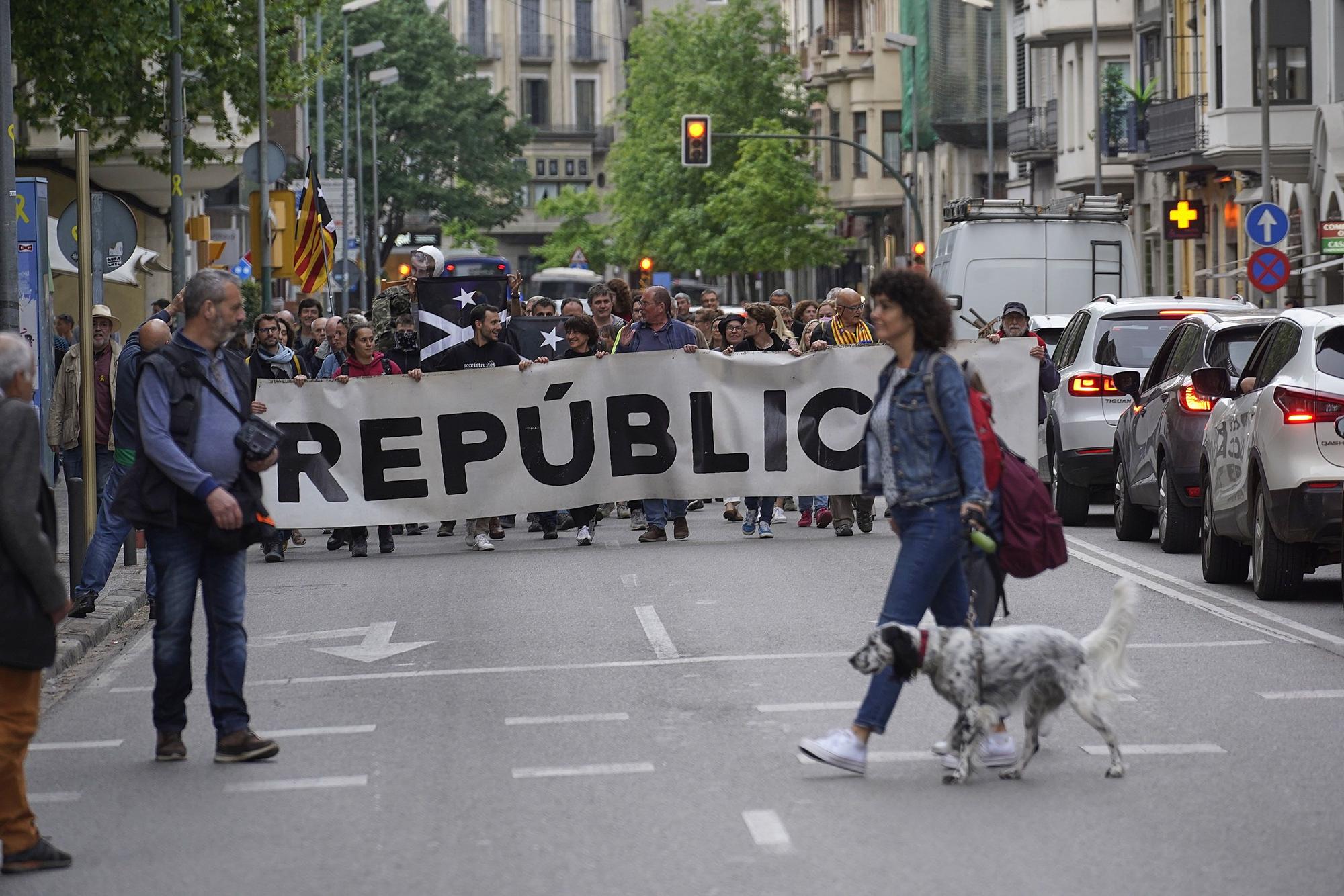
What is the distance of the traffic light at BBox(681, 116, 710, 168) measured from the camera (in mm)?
47656

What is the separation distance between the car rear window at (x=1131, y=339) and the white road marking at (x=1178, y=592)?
6.84ft

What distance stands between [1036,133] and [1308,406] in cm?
5231

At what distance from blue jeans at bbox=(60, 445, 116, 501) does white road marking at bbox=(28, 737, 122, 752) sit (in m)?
5.51

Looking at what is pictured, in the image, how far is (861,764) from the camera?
8.43 meters

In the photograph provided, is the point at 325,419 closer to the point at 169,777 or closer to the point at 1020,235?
the point at 169,777

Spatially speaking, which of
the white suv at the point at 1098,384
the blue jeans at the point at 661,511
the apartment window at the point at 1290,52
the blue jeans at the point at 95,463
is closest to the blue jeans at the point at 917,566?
the blue jeans at the point at 95,463

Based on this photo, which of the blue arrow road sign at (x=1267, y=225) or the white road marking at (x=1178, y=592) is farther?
the blue arrow road sign at (x=1267, y=225)

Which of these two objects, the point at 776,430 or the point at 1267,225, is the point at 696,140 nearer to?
the point at 1267,225

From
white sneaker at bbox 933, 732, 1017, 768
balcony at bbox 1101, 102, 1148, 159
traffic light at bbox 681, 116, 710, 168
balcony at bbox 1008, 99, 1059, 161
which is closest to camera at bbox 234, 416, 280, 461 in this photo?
white sneaker at bbox 933, 732, 1017, 768

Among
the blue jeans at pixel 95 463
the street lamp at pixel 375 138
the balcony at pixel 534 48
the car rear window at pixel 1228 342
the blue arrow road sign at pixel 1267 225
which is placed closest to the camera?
the blue jeans at pixel 95 463

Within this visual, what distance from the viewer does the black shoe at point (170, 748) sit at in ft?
30.6

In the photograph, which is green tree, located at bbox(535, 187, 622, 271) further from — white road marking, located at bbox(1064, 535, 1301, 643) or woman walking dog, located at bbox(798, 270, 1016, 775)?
woman walking dog, located at bbox(798, 270, 1016, 775)

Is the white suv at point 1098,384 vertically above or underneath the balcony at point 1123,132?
underneath

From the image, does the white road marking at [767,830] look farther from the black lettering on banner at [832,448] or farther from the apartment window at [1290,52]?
the apartment window at [1290,52]
